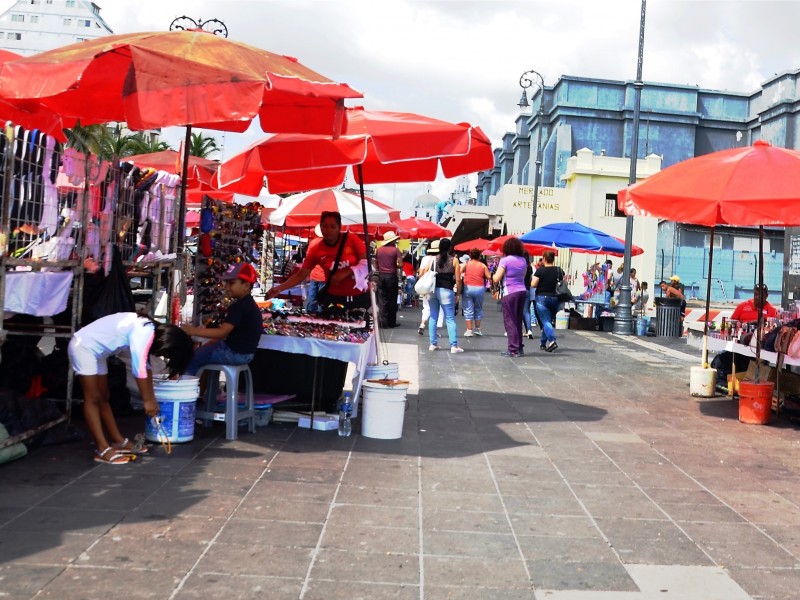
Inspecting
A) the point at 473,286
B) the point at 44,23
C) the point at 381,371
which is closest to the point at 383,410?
the point at 381,371

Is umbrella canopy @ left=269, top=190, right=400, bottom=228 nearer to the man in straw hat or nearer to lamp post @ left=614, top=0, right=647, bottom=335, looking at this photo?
the man in straw hat

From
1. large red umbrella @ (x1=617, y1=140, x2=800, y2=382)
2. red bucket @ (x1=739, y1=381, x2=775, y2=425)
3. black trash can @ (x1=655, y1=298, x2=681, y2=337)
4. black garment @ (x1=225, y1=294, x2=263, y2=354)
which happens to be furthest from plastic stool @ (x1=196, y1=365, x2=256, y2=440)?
black trash can @ (x1=655, y1=298, x2=681, y2=337)

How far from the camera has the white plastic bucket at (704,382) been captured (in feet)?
35.0

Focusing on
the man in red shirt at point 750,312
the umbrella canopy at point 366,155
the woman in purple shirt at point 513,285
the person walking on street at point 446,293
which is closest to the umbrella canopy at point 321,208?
the person walking on street at point 446,293

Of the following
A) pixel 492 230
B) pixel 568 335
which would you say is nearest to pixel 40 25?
pixel 492 230

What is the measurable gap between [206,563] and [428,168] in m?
5.79

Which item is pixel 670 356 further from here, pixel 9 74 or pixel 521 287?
pixel 9 74

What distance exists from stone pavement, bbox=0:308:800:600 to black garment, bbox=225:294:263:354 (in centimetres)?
79

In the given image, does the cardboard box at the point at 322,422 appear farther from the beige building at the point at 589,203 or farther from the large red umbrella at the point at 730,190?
the beige building at the point at 589,203

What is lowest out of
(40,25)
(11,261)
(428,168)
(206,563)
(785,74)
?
(206,563)

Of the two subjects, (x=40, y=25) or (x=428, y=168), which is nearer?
(x=428, y=168)

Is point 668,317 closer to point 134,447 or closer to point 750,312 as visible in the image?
point 750,312

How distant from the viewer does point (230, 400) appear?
7.14 meters

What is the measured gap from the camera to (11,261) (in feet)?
19.3
